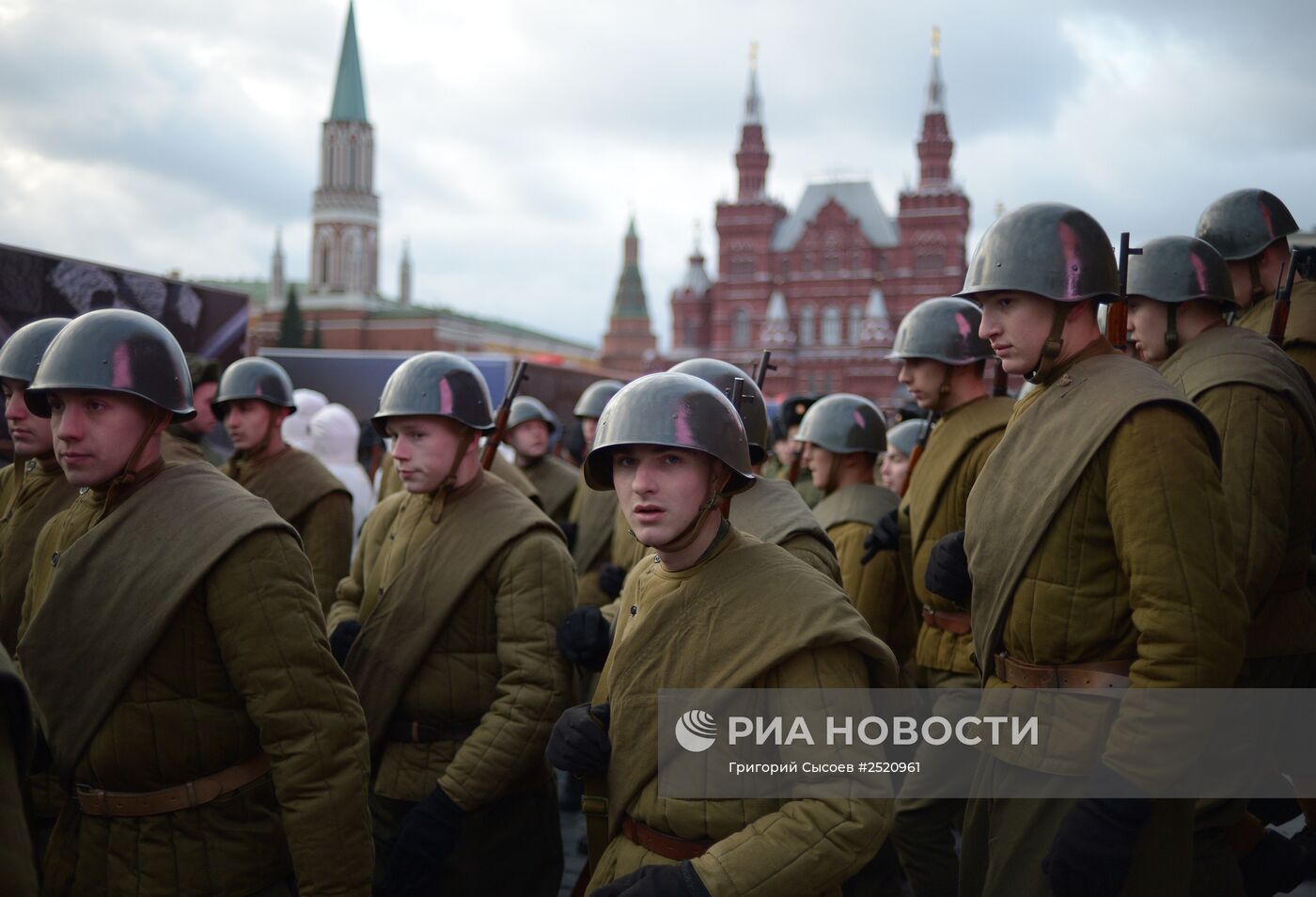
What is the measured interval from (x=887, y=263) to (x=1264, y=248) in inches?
2762

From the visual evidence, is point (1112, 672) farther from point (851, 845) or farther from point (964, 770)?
point (964, 770)

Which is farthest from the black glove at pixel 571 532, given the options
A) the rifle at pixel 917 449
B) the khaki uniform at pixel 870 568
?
the rifle at pixel 917 449

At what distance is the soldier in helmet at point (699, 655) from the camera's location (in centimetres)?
232

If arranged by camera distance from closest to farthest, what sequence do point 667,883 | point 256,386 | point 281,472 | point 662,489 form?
point 667,883 < point 662,489 < point 281,472 < point 256,386

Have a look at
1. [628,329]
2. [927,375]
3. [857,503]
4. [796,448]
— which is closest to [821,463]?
[857,503]

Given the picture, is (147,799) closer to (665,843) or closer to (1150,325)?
(665,843)

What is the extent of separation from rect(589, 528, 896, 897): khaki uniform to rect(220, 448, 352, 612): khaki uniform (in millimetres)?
3142

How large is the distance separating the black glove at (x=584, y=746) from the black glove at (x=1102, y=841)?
1.08m

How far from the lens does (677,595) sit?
2627 millimetres

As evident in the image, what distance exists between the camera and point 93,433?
2934 mm

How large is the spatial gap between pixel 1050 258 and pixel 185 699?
8.34 ft

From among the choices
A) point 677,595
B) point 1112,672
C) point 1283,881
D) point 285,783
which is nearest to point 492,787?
point 285,783

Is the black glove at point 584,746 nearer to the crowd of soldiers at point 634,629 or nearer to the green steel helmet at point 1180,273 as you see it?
the crowd of soldiers at point 634,629

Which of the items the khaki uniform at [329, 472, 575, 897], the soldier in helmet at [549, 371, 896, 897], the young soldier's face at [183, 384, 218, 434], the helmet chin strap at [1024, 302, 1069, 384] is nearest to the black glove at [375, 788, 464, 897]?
the khaki uniform at [329, 472, 575, 897]
